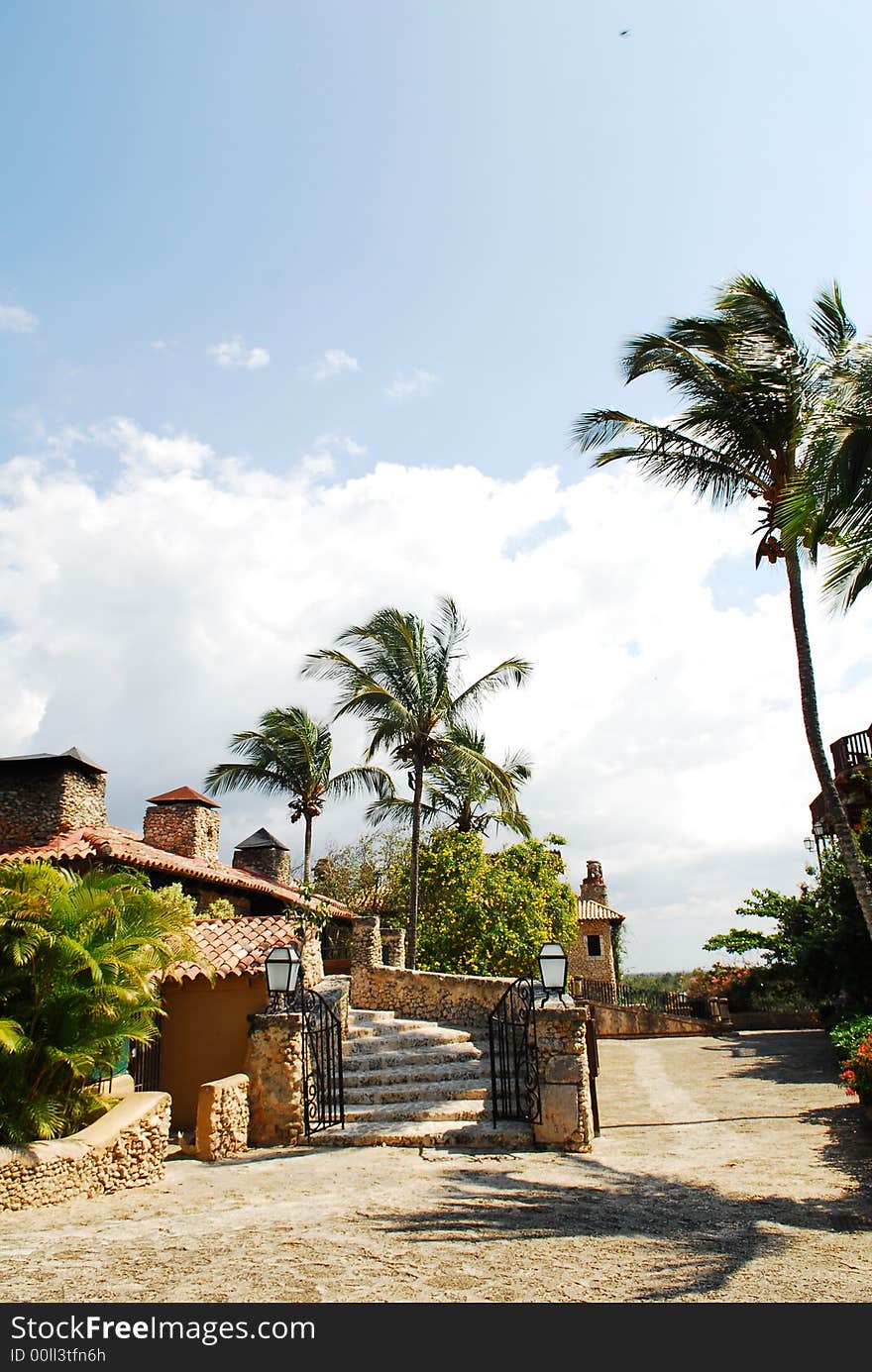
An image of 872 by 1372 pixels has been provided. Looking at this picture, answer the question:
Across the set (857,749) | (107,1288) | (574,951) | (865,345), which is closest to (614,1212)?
(107,1288)

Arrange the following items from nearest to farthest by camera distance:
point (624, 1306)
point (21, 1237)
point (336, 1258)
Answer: point (624, 1306) → point (336, 1258) → point (21, 1237)

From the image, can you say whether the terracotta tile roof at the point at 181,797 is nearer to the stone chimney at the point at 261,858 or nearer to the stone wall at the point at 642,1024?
the stone chimney at the point at 261,858

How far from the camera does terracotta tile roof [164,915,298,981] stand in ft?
39.0

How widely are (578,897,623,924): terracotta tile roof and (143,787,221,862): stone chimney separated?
19.8 m

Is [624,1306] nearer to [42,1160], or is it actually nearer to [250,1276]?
[250,1276]

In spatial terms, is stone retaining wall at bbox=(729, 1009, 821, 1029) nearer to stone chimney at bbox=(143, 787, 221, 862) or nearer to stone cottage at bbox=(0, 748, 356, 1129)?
stone cottage at bbox=(0, 748, 356, 1129)

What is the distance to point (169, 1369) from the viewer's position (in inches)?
157

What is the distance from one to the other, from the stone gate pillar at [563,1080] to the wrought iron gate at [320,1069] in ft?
8.36

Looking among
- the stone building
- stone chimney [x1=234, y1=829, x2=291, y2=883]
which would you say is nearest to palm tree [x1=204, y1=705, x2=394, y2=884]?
stone chimney [x1=234, y1=829, x2=291, y2=883]

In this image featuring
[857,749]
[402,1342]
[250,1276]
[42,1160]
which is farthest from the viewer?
[857,749]

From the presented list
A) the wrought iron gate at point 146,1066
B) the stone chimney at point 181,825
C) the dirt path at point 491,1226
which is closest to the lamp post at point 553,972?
the dirt path at point 491,1226

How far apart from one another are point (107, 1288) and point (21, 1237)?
1937mm

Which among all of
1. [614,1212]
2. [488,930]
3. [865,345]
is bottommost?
[614,1212]

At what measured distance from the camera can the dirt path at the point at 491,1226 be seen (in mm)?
4992
